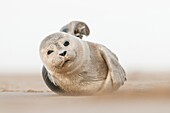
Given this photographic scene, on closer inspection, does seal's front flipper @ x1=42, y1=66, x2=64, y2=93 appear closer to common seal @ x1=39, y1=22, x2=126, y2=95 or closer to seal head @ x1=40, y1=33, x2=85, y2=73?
common seal @ x1=39, y1=22, x2=126, y2=95

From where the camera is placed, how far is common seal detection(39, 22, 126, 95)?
1.38m

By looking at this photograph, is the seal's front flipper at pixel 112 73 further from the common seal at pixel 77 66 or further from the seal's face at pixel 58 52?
the seal's face at pixel 58 52

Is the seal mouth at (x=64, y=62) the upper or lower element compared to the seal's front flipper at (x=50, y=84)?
upper

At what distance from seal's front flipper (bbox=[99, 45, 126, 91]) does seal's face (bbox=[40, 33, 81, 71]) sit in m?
0.17

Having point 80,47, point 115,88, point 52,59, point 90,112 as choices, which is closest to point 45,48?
point 52,59

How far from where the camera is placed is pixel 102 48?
1.62m

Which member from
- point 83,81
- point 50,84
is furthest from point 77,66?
point 50,84

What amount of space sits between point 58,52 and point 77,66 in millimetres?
133

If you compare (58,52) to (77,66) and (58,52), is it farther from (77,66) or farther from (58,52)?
(77,66)

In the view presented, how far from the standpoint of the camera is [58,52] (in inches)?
53.6

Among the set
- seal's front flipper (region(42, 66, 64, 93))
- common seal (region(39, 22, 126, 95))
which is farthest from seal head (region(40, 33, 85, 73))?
seal's front flipper (region(42, 66, 64, 93))

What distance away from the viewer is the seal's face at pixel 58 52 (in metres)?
1.36

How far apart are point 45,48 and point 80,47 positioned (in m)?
0.15

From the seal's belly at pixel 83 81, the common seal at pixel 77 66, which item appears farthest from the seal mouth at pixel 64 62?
the seal's belly at pixel 83 81
